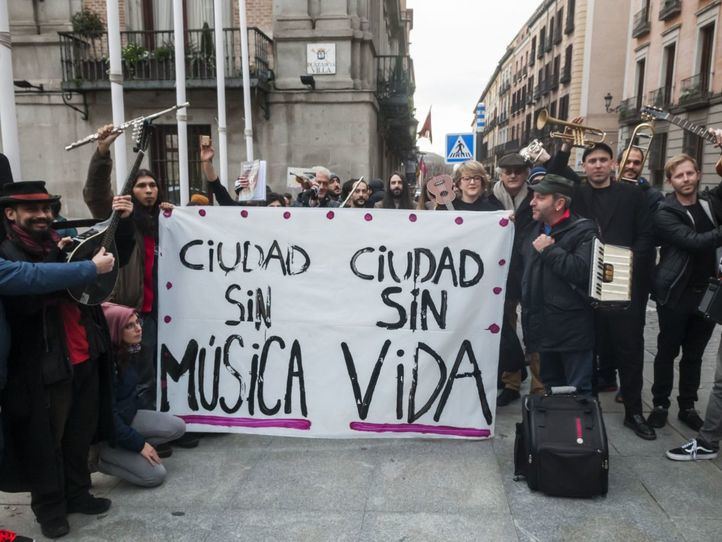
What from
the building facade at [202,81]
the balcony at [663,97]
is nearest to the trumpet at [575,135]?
the building facade at [202,81]

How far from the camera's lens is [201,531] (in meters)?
2.80

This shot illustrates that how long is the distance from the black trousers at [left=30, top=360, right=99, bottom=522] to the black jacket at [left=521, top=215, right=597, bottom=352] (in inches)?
99.5

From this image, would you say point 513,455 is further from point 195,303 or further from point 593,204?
point 195,303

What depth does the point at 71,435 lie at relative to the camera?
2.93m

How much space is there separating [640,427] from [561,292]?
1.14 metres

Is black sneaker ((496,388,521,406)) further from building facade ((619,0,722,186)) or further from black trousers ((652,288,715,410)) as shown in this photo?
building facade ((619,0,722,186))

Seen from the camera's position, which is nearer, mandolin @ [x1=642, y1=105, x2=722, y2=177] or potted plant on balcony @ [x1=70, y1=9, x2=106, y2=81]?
mandolin @ [x1=642, y1=105, x2=722, y2=177]

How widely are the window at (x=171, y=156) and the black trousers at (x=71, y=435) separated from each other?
38.4 ft

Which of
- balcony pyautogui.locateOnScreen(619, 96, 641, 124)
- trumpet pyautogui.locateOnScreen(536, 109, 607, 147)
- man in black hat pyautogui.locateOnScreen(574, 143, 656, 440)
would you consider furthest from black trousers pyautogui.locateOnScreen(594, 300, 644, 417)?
balcony pyautogui.locateOnScreen(619, 96, 641, 124)

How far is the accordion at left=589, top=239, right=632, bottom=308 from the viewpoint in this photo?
10.5 ft

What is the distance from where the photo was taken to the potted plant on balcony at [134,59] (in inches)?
520

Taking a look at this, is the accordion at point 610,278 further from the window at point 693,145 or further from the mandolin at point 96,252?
the window at point 693,145

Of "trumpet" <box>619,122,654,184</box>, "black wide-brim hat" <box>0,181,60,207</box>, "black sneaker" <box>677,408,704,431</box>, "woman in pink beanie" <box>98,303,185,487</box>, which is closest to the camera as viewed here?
"black wide-brim hat" <box>0,181,60,207</box>

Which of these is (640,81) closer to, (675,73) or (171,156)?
(675,73)
